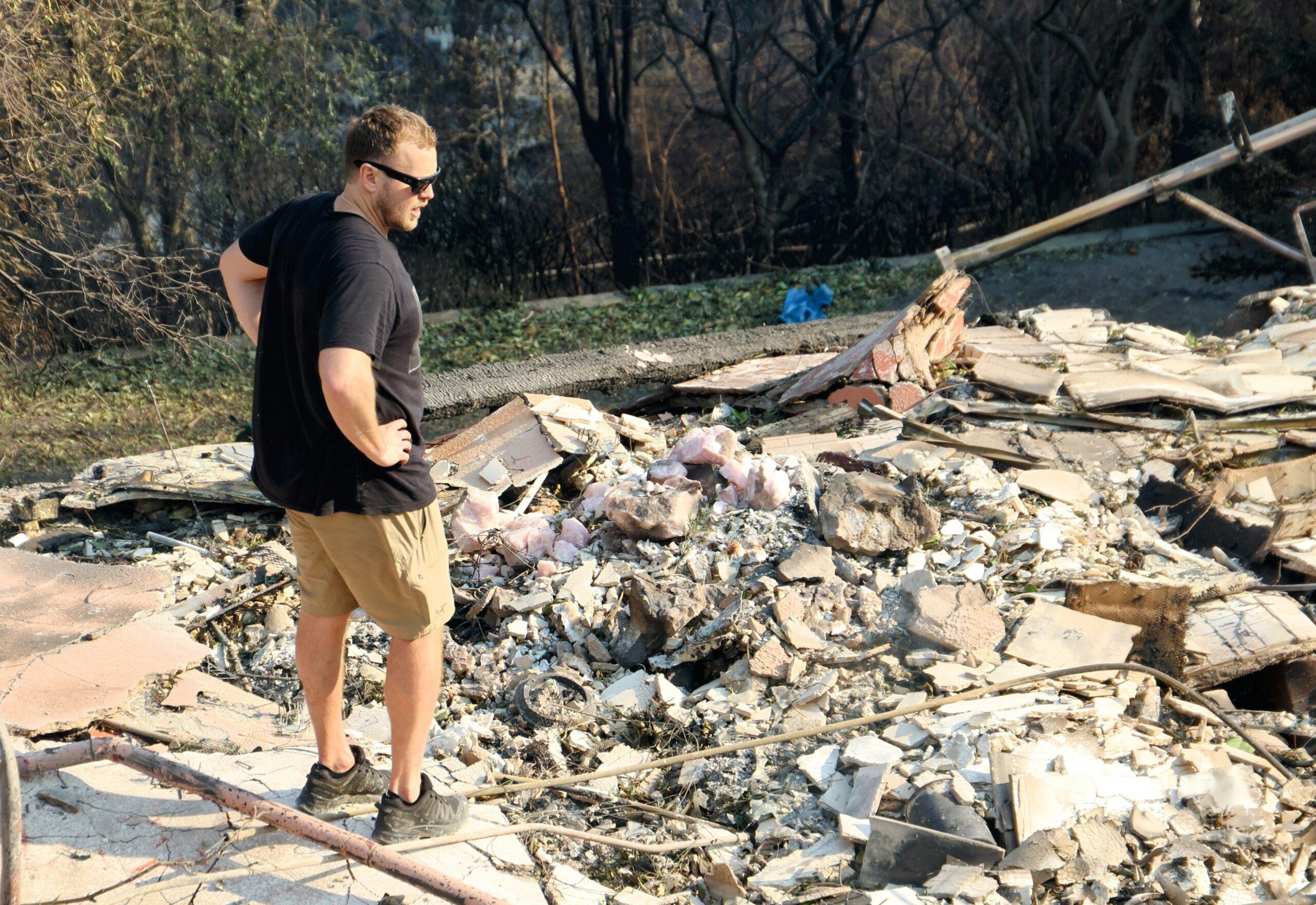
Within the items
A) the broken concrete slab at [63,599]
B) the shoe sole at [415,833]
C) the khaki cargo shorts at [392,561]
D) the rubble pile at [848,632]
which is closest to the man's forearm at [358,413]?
the khaki cargo shorts at [392,561]

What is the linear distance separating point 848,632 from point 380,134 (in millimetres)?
2346

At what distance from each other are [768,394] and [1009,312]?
266cm

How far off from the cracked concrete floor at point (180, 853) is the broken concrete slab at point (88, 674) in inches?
14.5

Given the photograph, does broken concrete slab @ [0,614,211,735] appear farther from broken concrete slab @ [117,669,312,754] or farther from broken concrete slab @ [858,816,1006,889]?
broken concrete slab @ [858,816,1006,889]

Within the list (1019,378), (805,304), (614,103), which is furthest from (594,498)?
(614,103)

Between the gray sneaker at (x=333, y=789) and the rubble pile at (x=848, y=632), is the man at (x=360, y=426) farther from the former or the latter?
the rubble pile at (x=848, y=632)

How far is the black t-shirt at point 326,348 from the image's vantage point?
2.21 meters

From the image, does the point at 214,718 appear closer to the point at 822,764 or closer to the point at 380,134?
the point at 822,764

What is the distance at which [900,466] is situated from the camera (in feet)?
16.0

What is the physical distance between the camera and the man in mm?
2225

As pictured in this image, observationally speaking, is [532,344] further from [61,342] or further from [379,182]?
[379,182]

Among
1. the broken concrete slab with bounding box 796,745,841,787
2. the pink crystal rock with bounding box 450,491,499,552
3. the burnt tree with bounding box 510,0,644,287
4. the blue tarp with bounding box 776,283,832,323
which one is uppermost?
the burnt tree with bounding box 510,0,644,287

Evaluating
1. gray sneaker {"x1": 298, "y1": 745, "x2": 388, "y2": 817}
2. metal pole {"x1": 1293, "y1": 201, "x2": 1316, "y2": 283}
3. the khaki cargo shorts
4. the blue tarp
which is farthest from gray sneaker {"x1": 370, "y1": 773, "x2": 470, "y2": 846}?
the blue tarp

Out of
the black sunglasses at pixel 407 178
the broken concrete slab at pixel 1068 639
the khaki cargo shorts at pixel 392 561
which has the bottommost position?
the broken concrete slab at pixel 1068 639
